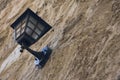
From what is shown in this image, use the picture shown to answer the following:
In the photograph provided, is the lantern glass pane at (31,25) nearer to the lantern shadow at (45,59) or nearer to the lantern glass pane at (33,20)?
the lantern glass pane at (33,20)

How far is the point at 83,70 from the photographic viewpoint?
4.74 meters

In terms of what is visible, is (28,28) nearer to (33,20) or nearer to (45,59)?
(33,20)

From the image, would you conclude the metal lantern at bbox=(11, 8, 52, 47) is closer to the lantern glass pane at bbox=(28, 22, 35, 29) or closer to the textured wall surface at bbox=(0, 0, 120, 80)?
the lantern glass pane at bbox=(28, 22, 35, 29)

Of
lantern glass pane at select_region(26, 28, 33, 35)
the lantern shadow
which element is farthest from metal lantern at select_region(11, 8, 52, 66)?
the lantern shadow

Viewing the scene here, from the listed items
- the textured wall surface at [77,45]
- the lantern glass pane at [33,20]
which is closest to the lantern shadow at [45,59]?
the textured wall surface at [77,45]

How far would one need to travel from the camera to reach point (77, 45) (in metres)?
5.14

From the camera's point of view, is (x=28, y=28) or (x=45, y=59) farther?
(x=45, y=59)

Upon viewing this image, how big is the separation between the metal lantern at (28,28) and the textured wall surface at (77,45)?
38 centimetres

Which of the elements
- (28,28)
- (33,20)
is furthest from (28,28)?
(33,20)

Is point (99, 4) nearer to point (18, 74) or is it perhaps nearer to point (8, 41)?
point (18, 74)

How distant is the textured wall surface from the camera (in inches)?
181

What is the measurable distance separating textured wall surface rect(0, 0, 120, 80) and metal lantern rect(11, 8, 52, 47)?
38cm

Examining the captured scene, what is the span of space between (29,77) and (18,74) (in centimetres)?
49

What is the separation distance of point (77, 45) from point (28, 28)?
613mm
